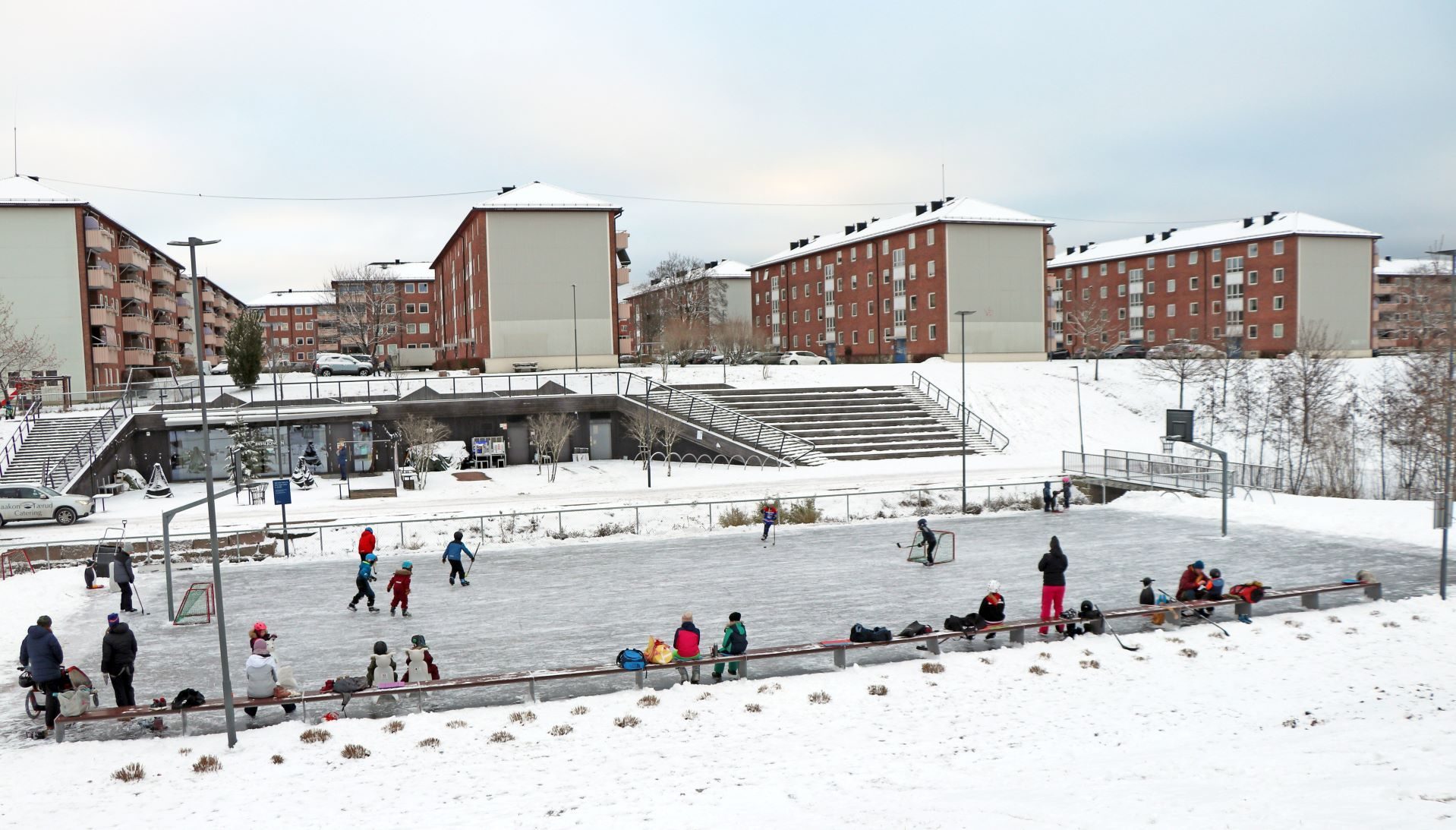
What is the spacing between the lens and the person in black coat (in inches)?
497

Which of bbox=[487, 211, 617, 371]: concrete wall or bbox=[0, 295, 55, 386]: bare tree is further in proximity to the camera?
bbox=[487, 211, 617, 371]: concrete wall

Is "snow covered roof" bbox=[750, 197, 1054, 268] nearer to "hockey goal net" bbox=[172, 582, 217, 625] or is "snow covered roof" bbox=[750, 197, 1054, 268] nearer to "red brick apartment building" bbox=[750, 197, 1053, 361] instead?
"red brick apartment building" bbox=[750, 197, 1053, 361]

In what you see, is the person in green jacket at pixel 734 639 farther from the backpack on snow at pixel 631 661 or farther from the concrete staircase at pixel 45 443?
the concrete staircase at pixel 45 443

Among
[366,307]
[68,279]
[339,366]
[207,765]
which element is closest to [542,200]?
[339,366]

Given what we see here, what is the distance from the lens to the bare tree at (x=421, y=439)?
37844 mm

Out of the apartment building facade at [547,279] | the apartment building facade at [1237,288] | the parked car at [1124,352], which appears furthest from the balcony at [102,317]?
the parked car at [1124,352]

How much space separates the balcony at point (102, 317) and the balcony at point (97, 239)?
3691 mm

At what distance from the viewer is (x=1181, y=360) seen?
5231 centimetres

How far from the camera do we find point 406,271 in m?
122

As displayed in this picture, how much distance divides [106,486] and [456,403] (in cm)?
1430

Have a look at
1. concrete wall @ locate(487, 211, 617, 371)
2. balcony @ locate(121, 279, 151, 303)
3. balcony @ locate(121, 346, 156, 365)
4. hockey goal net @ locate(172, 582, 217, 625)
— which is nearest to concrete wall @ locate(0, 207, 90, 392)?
balcony @ locate(121, 346, 156, 365)

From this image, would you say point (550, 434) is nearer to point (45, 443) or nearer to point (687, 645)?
point (45, 443)

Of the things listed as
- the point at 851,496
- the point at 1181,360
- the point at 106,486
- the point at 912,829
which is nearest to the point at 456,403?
the point at 106,486

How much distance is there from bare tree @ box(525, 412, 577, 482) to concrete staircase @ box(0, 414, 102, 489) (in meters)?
17.8
